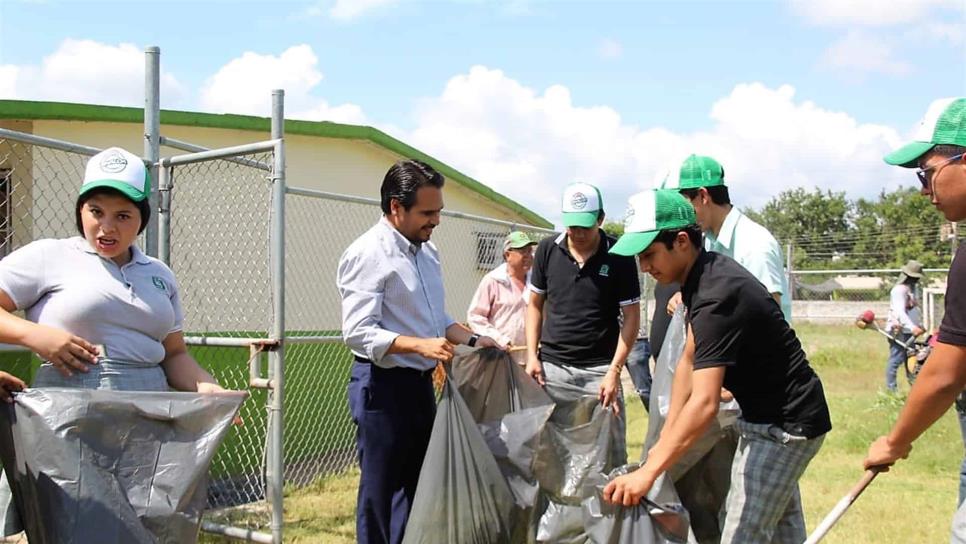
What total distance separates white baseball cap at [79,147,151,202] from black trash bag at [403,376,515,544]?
137 cm

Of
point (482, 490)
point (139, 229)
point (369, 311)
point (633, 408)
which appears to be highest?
point (139, 229)

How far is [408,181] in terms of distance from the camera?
3.31 metres

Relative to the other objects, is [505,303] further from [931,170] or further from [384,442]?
[931,170]

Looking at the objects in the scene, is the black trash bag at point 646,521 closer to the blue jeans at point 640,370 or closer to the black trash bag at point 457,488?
the black trash bag at point 457,488

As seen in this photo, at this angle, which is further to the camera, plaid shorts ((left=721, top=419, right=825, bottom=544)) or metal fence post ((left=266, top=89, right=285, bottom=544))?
metal fence post ((left=266, top=89, right=285, bottom=544))

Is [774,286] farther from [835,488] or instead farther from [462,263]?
[462,263]

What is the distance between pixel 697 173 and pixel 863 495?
3.23m

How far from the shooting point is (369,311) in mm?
3227

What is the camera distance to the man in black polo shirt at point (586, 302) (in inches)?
175

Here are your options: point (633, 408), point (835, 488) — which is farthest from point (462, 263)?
point (835, 488)

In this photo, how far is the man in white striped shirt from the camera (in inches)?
129

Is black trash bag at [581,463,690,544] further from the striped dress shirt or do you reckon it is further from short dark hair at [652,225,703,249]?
the striped dress shirt

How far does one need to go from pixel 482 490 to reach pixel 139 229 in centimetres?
160

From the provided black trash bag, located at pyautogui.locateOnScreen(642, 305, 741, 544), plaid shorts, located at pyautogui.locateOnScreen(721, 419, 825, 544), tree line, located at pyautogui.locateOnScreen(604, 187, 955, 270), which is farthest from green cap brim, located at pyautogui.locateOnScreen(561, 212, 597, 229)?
tree line, located at pyautogui.locateOnScreen(604, 187, 955, 270)
